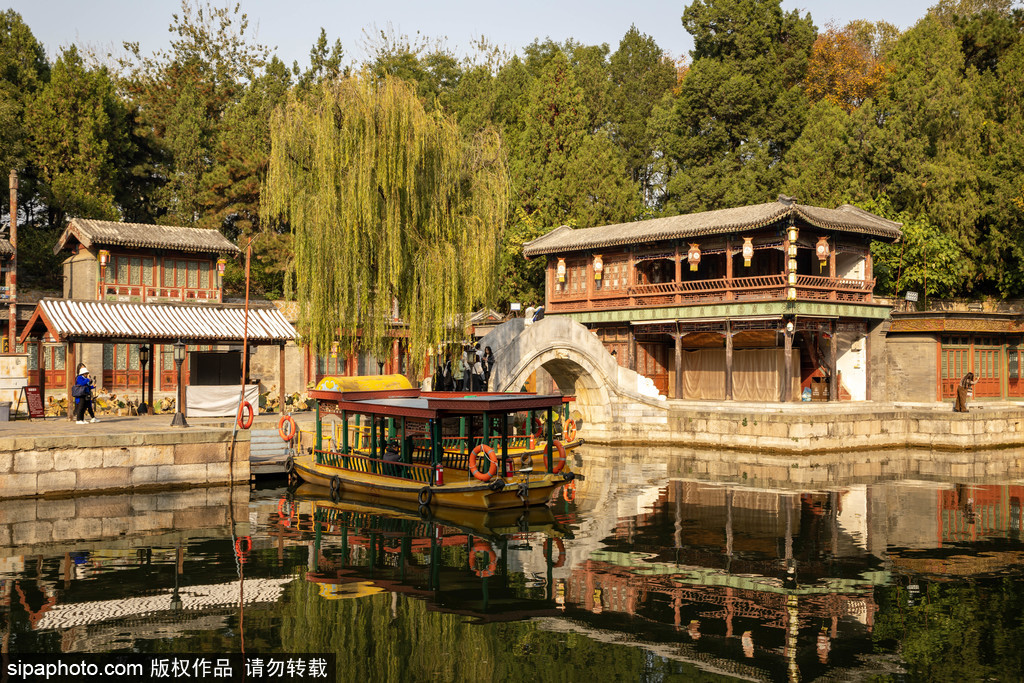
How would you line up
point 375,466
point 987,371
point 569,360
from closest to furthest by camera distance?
point 375,466, point 569,360, point 987,371

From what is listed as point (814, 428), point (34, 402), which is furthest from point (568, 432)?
point (34, 402)

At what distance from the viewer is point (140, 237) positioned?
3572cm

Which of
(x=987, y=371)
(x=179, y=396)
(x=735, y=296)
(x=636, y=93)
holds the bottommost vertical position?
(x=179, y=396)

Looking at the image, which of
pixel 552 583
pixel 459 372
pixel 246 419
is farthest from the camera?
pixel 459 372

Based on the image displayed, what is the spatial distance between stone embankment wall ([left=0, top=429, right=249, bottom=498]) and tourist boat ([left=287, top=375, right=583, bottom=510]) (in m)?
2.04


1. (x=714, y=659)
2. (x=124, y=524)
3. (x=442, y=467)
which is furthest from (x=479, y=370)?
(x=714, y=659)

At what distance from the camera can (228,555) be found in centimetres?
1491

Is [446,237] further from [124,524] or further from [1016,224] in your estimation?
[1016,224]

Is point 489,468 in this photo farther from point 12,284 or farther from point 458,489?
point 12,284

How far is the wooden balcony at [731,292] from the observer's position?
3073 cm

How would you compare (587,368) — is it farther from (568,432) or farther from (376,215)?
(376,215)

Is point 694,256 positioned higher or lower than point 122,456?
higher

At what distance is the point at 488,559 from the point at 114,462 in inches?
345

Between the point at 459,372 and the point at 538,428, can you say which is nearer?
the point at 538,428
